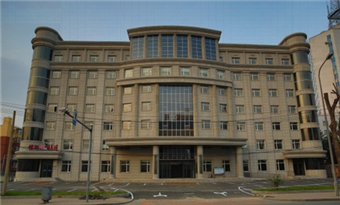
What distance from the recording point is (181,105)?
41781 mm

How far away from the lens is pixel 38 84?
42719mm

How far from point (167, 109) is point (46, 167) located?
22.8 m

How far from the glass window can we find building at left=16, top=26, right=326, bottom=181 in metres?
0.20

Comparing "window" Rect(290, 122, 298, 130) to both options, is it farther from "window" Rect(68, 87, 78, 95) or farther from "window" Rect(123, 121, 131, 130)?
"window" Rect(68, 87, 78, 95)

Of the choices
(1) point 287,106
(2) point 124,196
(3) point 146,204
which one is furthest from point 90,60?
(1) point 287,106

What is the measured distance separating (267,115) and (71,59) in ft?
128

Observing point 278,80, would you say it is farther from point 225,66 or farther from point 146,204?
point 146,204

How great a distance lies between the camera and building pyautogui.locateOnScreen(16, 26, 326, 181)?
40.0m

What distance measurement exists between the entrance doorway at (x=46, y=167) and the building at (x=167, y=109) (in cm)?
17

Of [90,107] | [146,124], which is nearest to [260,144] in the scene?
[146,124]

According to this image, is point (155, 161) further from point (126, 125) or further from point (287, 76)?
point (287, 76)

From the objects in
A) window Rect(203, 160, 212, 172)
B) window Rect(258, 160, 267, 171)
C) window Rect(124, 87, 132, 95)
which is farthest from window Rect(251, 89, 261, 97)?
window Rect(124, 87, 132, 95)

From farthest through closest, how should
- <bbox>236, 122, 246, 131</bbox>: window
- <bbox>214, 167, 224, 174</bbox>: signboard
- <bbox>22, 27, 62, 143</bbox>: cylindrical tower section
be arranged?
1. <bbox>236, 122, 246, 131</bbox>: window
2. <bbox>22, 27, 62, 143</bbox>: cylindrical tower section
3. <bbox>214, 167, 224, 174</bbox>: signboard

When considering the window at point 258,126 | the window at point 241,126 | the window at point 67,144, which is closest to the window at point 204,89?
the window at point 241,126
